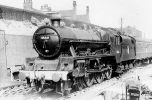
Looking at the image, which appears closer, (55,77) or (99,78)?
(55,77)

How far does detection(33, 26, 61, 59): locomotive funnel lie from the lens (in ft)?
31.2

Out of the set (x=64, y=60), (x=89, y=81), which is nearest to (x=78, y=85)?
(x=89, y=81)

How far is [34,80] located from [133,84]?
4.10m

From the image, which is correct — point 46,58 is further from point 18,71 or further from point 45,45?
point 18,71

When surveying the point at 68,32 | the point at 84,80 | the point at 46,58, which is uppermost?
the point at 68,32

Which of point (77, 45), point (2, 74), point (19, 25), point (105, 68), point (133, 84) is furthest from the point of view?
point (19, 25)

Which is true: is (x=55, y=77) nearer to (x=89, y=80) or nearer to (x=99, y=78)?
(x=89, y=80)

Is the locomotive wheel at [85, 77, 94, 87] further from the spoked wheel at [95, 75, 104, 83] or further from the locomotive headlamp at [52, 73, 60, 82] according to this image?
the locomotive headlamp at [52, 73, 60, 82]

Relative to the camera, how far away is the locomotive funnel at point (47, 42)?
9500 millimetres

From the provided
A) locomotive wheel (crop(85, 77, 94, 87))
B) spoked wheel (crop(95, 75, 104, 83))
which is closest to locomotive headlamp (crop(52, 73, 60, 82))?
Answer: locomotive wheel (crop(85, 77, 94, 87))

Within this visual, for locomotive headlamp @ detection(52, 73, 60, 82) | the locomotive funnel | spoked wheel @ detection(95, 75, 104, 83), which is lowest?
spoked wheel @ detection(95, 75, 104, 83)

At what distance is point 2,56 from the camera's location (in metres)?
11.7

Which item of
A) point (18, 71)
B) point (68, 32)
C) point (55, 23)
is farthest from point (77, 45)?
point (18, 71)

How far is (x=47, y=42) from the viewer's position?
9.69m
